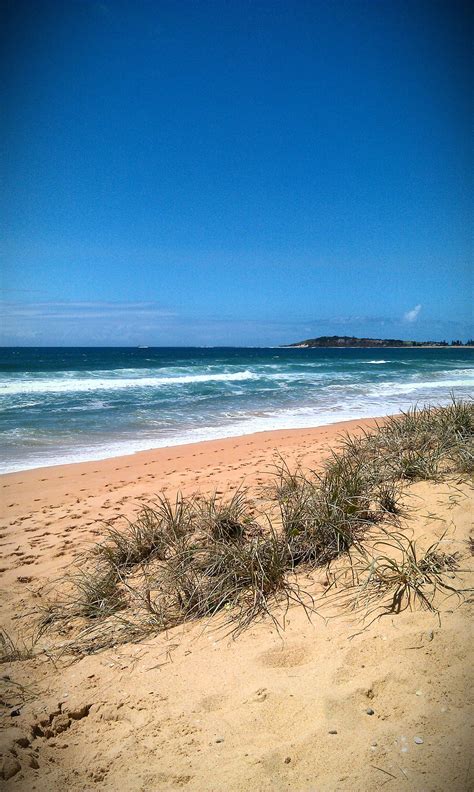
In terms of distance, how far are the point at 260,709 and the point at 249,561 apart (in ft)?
3.40

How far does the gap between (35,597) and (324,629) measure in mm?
2416

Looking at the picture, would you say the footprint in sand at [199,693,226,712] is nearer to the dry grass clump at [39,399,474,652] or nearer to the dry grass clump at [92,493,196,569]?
the dry grass clump at [39,399,474,652]

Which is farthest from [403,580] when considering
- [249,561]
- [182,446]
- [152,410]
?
[152,410]

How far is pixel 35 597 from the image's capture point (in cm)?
356

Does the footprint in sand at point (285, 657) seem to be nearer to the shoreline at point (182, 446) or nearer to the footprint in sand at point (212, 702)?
the footprint in sand at point (212, 702)

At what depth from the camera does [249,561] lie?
303 cm

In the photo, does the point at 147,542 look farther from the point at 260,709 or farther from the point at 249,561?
the point at 260,709

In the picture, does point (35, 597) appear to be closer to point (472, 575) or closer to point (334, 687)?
point (334, 687)

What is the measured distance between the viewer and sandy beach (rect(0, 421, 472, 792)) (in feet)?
5.66

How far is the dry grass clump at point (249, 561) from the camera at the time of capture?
2758 mm

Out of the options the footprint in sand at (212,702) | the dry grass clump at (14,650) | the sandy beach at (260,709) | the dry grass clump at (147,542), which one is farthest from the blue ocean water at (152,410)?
the footprint in sand at (212,702)

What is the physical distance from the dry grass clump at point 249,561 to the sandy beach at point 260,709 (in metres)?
0.16

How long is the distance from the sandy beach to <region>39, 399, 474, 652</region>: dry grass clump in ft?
0.52

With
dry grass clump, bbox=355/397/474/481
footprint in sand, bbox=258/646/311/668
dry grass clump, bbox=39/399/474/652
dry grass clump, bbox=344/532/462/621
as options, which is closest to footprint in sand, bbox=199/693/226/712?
footprint in sand, bbox=258/646/311/668
